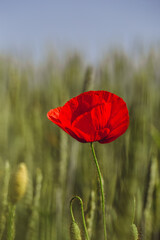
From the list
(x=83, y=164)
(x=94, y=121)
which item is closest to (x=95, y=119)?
(x=94, y=121)

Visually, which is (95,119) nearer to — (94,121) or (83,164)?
(94,121)

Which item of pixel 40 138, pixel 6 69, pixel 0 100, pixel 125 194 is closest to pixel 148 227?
pixel 125 194

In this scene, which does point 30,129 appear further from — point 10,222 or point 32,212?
point 10,222

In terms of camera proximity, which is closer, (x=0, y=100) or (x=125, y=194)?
(x=125, y=194)

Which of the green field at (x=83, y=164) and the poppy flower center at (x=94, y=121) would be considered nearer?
the poppy flower center at (x=94, y=121)

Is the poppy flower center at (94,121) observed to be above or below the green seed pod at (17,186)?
above
